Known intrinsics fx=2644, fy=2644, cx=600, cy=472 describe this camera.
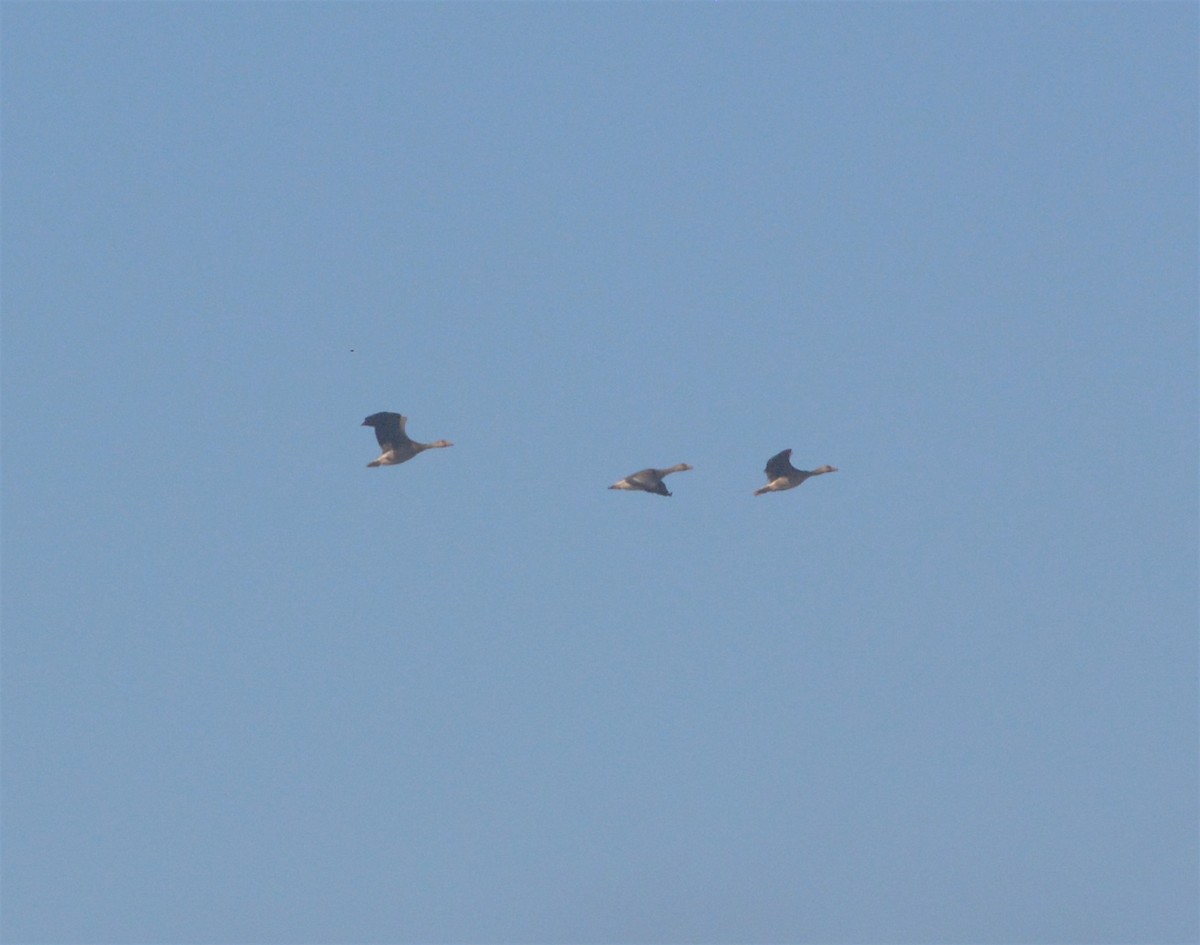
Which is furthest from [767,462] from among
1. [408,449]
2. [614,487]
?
[408,449]

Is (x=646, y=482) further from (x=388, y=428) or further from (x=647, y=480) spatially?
(x=388, y=428)

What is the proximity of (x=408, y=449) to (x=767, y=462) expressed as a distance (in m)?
9.73

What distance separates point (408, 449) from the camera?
2731 inches

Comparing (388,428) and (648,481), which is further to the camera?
(648,481)

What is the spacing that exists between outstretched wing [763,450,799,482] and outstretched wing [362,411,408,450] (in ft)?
32.6

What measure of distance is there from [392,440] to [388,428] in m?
0.49

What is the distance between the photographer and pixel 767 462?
71250 millimetres

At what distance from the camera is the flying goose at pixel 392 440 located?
224 feet

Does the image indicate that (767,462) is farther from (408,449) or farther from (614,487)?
(408,449)

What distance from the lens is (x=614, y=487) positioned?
7162 centimetres

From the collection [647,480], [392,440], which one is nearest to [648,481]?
[647,480]

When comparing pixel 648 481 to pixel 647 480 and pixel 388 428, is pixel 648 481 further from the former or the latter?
pixel 388 428

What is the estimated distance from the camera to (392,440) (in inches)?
2714

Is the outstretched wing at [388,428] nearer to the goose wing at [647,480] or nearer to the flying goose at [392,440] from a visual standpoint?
the flying goose at [392,440]
